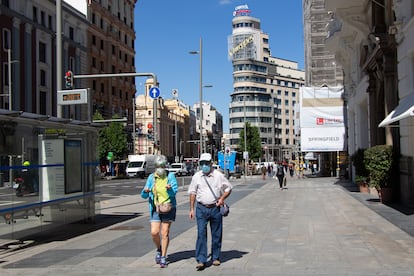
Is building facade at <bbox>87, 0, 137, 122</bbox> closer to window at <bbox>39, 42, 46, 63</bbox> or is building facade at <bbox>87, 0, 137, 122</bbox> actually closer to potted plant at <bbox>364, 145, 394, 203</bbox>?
window at <bbox>39, 42, 46, 63</bbox>

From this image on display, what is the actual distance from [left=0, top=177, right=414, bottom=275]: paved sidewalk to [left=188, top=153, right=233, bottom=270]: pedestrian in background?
29cm

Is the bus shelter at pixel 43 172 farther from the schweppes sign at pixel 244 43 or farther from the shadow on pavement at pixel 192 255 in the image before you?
the schweppes sign at pixel 244 43

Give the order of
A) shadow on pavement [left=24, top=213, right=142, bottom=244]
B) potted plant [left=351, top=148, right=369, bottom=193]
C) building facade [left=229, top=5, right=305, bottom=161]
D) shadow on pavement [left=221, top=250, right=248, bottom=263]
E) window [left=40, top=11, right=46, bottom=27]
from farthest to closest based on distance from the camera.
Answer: building facade [left=229, top=5, right=305, bottom=161] → window [left=40, top=11, right=46, bottom=27] → potted plant [left=351, top=148, right=369, bottom=193] → shadow on pavement [left=24, top=213, right=142, bottom=244] → shadow on pavement [left=221, top=250, right=248, bottom=263]

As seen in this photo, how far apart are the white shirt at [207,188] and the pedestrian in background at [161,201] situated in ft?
1.15

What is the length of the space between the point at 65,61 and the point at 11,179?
166ft

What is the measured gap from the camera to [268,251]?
366 inches

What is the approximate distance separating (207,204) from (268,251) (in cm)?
195

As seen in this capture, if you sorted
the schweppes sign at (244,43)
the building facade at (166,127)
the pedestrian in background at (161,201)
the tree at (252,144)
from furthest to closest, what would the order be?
the schweppes sign at (244,43)
the building facade at (166,127)
the tree at (252,144)
the pedestrian in background at (161,201)

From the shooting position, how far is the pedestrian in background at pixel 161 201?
8266 mm

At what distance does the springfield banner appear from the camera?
41.0m

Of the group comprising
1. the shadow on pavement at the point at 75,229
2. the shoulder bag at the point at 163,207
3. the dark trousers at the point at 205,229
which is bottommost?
the shadow on pavement at the point at 75,229

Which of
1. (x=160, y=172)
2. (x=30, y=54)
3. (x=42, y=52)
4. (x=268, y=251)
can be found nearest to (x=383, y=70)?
(x=268, y=251)

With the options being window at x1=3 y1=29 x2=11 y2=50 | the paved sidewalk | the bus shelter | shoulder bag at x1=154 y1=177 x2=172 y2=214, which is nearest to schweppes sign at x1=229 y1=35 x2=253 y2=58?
window at x1=3 y1=29 x2=11 y2=50

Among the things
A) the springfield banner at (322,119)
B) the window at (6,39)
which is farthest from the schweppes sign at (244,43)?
the springfield banner at (322,119)
